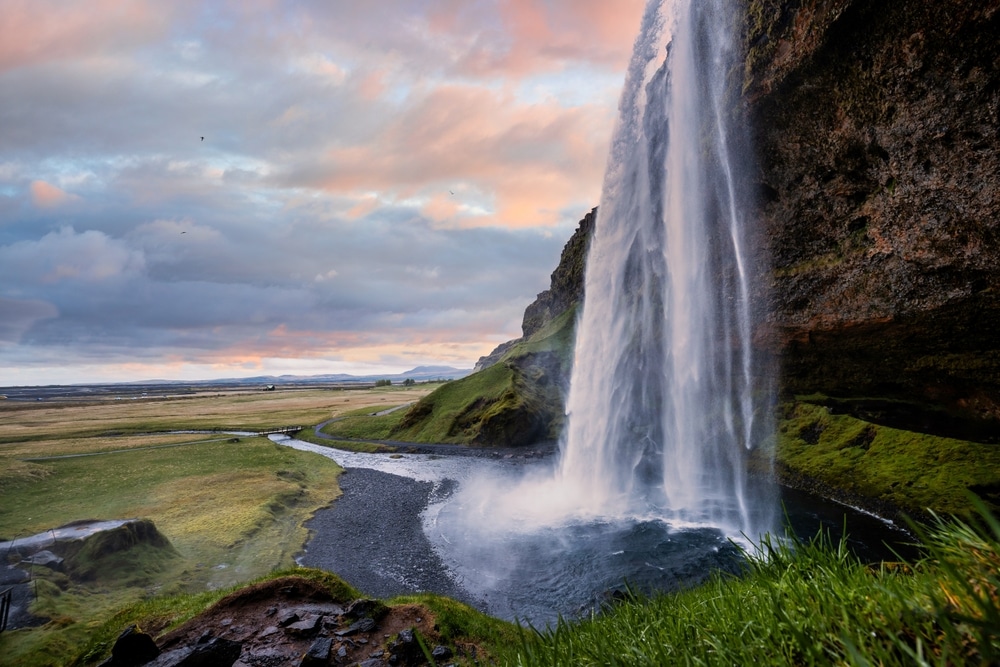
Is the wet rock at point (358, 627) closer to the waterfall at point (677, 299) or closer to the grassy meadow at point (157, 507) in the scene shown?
the grassy meadow at point (157, 507)

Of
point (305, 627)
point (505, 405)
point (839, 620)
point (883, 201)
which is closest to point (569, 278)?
point (505, 405)

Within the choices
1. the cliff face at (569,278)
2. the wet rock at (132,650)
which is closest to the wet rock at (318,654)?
the wet rock at (132,650)

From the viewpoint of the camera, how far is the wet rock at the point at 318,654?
8.84 metres

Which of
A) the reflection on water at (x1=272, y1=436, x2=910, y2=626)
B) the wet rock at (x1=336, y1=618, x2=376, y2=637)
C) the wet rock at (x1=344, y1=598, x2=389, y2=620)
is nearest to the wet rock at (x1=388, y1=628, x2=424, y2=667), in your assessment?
the wet rock at (x1=336, y1=618, x2=376, y2=637)

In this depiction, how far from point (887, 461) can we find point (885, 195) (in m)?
17.5

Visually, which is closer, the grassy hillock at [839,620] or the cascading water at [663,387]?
the grassy hillock at [839,620]

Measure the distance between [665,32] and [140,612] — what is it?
152 feet

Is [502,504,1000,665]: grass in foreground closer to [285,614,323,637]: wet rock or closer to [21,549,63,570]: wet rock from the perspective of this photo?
[285,614,323,637]: wet rock

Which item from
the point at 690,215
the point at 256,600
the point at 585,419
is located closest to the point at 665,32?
the point at 690,215

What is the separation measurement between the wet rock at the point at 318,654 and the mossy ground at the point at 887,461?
76.9 ft

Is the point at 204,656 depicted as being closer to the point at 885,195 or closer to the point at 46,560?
the point at 46,560

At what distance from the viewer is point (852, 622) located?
244cm

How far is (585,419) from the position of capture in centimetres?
4241

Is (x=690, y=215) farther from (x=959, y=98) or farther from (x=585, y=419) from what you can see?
(x=585, y=419)
